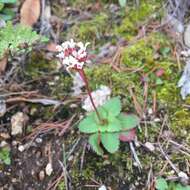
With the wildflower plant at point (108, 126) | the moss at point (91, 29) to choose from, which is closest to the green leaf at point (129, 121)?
the wildflower plant at point (108, 126)

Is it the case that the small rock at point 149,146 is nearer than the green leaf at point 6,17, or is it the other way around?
the small rock at point 149,146

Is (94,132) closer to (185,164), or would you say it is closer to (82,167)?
(82,167)

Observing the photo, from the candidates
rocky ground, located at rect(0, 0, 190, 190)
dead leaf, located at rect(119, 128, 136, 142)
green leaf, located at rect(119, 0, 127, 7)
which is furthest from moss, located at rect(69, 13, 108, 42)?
dead leaf, located at rect(119, 128, 136, 142)

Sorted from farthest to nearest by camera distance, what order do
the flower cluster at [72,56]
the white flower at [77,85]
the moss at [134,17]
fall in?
the moss at [134,17], the white flower at [77,85], the flower cluster at [72,56]

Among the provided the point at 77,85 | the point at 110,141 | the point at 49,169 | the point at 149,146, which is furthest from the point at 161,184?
the point at 77,85

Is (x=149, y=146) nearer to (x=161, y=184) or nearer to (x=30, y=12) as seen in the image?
(x=161, y=184)

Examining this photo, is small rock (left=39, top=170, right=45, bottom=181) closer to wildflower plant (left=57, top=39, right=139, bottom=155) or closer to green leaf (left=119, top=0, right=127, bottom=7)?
A: wildflower plant (left=57, top=39, right=139, bottom=155)

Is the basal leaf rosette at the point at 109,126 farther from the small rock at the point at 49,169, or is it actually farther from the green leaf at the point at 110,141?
the small rock at the point at 49,169
